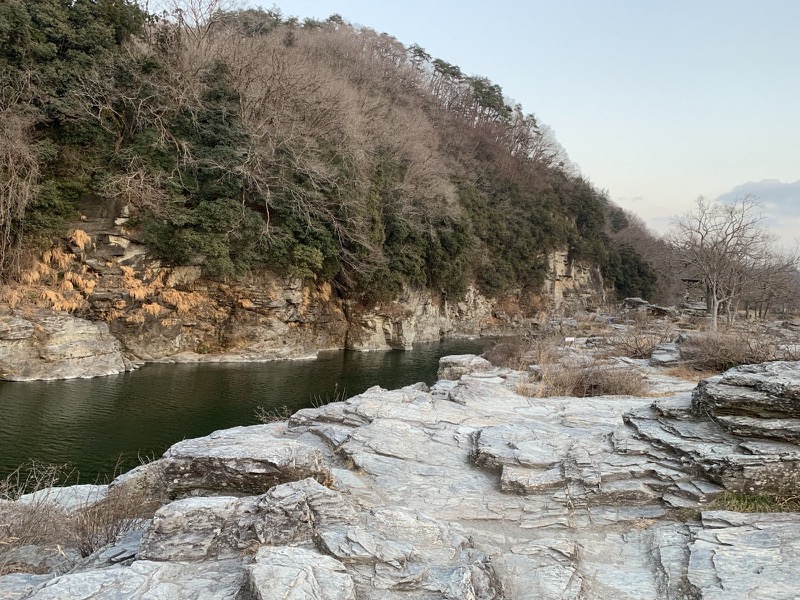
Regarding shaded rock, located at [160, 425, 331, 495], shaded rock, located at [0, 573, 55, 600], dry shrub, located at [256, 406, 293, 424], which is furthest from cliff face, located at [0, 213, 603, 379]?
shaded rock, located at [0, 573, 55, 600]

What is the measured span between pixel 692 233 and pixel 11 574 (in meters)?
24.0

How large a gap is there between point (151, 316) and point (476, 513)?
723 inches

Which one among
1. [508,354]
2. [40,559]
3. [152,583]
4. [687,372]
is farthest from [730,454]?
[508,354]

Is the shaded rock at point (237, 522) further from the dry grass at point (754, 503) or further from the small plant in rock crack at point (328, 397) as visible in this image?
the small plant in rock crack at point (328, 397)

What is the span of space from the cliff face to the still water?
3.72 feet

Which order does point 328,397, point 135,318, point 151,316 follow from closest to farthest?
point 328,397, point 135,318, point 151,316

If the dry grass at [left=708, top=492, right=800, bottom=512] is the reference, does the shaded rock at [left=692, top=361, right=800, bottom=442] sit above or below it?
above

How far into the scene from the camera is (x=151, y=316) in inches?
780

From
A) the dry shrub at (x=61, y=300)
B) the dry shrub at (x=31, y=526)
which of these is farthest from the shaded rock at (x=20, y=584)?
the dry shrub at (x=61, y=300)

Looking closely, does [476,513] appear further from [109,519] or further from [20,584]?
[20,584]

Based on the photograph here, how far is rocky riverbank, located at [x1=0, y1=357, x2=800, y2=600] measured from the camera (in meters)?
3.23

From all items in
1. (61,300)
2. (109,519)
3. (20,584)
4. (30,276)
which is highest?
(30,276)

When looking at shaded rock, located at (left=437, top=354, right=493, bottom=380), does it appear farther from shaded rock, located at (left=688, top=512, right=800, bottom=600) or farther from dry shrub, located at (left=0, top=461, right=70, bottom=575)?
dry shrub, located at (left=0, top=461, right=70, bottom=575)

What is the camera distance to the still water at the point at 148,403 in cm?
955
